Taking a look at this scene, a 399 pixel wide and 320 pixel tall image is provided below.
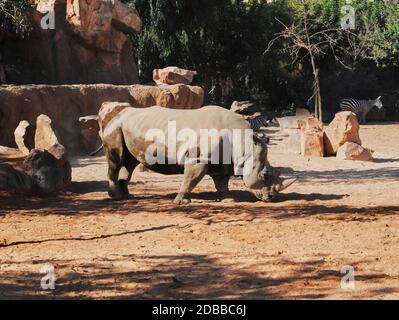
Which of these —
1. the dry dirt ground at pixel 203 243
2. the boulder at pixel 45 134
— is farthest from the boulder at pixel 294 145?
the boulder at pixel 45 134

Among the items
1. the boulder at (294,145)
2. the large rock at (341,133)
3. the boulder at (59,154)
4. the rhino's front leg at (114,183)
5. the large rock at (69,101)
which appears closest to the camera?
the rhino's front leg at (114,183)

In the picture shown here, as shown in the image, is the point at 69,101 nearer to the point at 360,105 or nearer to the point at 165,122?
the point at 165,122

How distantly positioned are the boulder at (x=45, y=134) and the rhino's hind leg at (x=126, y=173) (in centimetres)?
269

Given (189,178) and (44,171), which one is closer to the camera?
Result: (189,178)

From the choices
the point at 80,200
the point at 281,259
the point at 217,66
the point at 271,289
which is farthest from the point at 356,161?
the point at 217,66

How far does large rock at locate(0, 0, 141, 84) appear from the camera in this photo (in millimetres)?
17016

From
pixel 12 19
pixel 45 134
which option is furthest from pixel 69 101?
pixel 45 134

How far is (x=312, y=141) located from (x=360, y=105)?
493 inches

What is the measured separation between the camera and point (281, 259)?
5.87m

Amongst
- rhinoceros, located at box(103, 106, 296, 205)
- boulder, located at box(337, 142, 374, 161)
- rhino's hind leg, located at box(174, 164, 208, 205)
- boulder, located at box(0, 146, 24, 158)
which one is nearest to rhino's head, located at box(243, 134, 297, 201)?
rhinoceros, located at box(103, 106, 296, 205)

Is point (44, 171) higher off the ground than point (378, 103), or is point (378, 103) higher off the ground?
point (378, 103)

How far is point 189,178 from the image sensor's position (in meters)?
8.58

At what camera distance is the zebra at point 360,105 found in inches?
1013

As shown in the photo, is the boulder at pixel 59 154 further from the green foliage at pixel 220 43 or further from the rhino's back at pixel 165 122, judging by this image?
the green foliage at pixel 220 43
